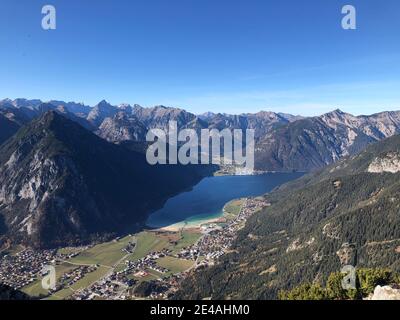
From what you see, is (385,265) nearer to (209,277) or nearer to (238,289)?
(238,289)

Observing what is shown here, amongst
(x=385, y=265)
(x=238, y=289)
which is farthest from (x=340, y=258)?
(x=238, y=289)
